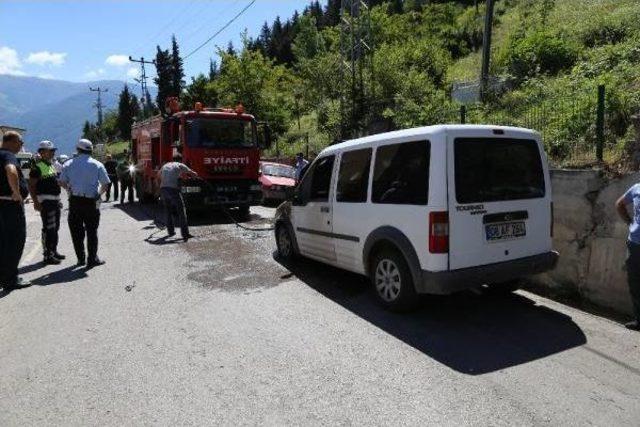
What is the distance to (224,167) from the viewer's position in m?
12.5

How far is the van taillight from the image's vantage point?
457 centimetres

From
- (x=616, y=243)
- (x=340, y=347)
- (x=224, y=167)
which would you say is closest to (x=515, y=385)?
(x=340, y=347)

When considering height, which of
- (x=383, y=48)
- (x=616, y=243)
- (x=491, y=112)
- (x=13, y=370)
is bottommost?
(x=13, y=370)

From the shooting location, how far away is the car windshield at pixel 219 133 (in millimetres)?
12195

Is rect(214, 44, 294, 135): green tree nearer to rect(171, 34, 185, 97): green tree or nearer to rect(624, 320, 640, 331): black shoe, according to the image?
rect(624, 320, 640, 331): black shoe

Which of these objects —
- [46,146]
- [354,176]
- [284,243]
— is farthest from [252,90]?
[354,176]

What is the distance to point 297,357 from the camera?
4.25 m

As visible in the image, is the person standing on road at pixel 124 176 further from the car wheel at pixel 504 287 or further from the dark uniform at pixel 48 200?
the car wheel at pixel 504 287

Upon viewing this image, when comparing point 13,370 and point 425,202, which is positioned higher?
Answer: point 425,202

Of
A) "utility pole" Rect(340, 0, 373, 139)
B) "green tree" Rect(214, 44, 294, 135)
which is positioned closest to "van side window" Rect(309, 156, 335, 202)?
"utility pole" Rect(340, 0, 373, 139)

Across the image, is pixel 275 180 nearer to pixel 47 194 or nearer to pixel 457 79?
pixel 47 194

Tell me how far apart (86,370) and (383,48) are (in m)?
23.1

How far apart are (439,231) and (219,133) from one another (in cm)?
900

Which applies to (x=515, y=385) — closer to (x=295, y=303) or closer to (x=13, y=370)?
(x=295, y=303)
